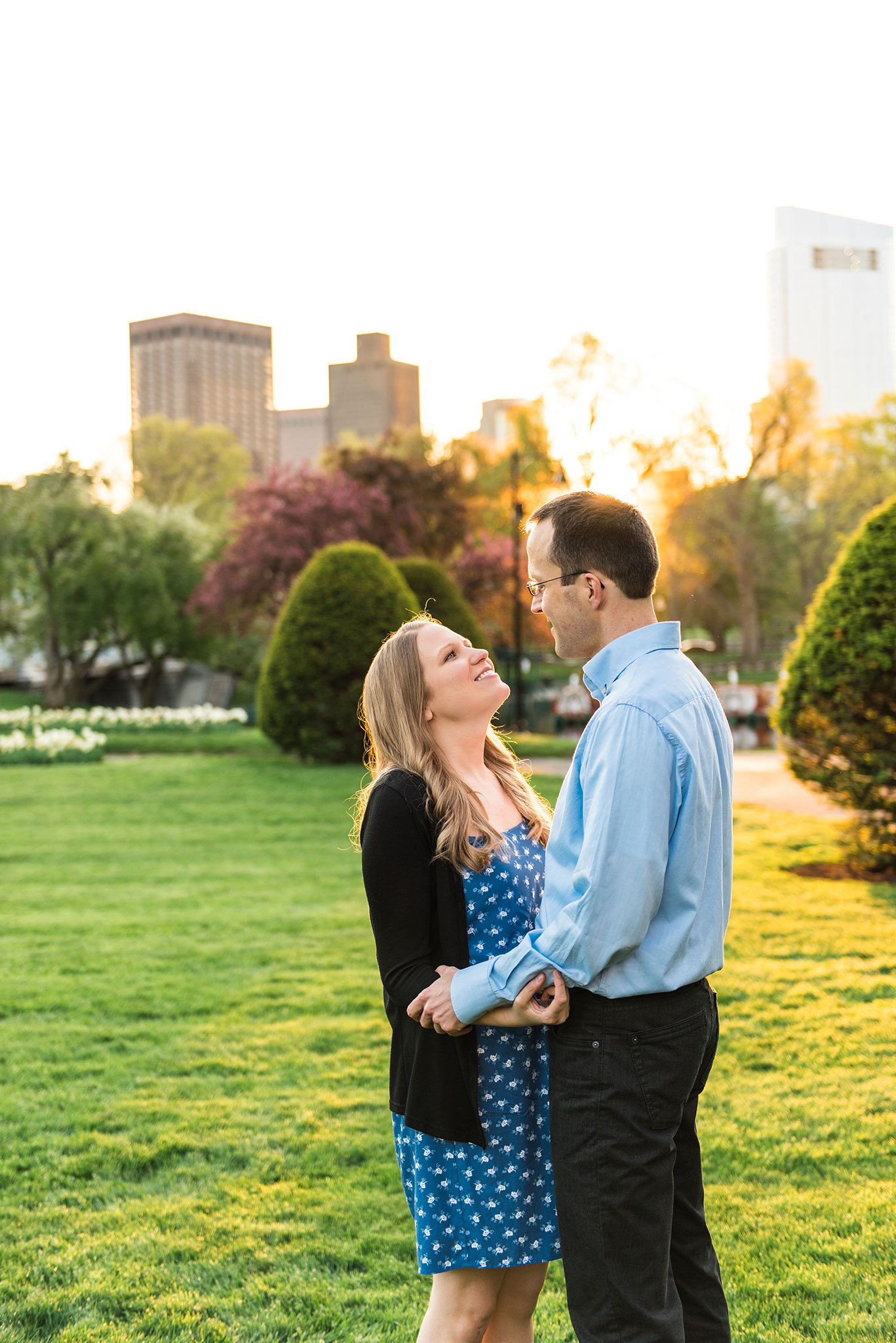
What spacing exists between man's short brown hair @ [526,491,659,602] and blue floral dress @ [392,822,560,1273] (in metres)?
0.68

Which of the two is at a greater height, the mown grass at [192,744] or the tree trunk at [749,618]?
the tree trunk at [749,618]

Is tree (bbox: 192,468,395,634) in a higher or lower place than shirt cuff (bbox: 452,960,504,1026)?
higher

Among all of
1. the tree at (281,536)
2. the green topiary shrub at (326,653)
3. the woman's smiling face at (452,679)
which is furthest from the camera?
the tree at (281,536)

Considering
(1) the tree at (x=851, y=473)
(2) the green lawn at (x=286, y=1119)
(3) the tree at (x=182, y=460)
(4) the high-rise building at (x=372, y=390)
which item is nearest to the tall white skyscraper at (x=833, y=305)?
(4) the high-rise building at (x=372, y=390)

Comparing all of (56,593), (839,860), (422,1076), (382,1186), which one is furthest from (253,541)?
(422,1076)

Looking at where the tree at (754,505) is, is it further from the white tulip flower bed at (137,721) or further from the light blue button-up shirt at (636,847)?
the light blue button-up shirt at (636,847)

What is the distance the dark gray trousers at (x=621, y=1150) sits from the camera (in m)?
1.92

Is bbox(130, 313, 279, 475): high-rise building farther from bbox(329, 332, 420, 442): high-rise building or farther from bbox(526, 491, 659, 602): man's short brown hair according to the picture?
bbox(526, 491, 659, 602): man's short brown hair

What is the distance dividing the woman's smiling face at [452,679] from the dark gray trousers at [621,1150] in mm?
729

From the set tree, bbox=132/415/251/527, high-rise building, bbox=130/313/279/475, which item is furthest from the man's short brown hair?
high-rise building, bbox=130/313/279/475

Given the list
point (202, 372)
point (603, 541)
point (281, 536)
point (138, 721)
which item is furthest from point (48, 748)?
point (202, 372)

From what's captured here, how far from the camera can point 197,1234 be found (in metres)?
3.48

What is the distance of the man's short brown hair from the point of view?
2049 millimetres

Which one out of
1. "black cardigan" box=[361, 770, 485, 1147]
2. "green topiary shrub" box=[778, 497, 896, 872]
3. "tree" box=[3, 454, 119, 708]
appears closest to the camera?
"black cardigan" box=[361, 770, 485, 1147]
